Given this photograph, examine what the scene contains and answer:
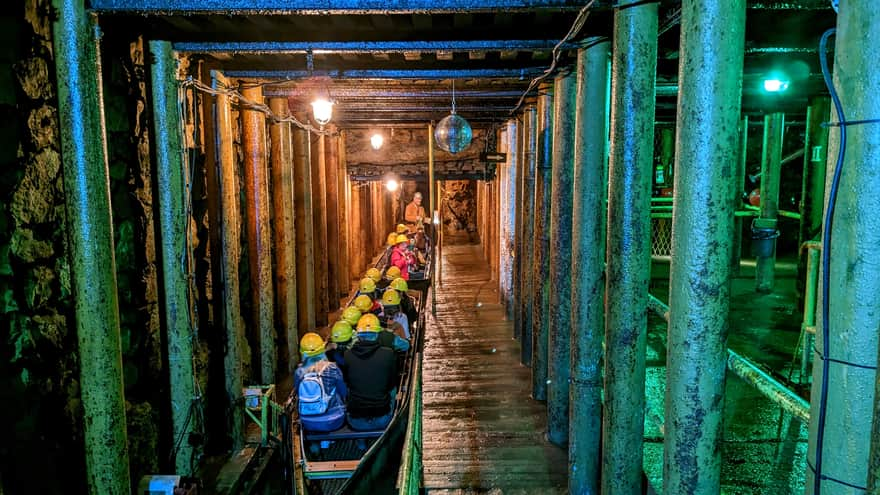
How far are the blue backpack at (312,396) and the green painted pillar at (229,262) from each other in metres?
1.00

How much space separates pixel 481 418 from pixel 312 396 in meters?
2.31

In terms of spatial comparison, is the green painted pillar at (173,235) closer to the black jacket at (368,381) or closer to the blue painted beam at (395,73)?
the blue painted beam at (395,73)

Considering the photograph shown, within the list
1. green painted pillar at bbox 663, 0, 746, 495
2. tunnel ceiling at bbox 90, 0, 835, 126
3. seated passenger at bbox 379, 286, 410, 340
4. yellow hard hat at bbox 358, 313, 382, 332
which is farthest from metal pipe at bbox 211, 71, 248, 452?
green painted pillar at bbox 663, 0, 746, 495

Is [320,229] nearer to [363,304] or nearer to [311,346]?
[363,304]

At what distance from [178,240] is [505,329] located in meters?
7.75

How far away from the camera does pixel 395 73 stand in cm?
704

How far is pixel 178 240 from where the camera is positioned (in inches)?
235

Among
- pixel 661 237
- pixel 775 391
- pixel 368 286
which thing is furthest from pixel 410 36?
pixel 661 237

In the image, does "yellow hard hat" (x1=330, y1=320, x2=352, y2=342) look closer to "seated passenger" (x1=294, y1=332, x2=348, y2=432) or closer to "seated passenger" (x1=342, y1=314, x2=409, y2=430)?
"seated passenger" (x1=294, y1=332, x2=348, y2=432)

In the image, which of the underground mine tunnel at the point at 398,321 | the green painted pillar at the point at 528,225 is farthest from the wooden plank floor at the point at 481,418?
the green painted pillar at the point at 528,225

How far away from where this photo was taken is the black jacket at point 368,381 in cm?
684

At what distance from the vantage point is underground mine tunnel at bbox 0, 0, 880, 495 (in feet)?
10.3

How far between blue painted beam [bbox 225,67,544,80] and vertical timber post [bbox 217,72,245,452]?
447mm

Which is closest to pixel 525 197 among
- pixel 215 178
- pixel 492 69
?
pixel 492 69
